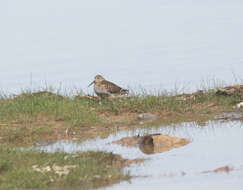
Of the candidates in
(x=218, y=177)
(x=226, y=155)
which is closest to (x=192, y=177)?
(x=218, y=177)

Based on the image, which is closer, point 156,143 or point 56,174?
point 56,174

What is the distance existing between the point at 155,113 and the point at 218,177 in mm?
4699

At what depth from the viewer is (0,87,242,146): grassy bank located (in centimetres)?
1394

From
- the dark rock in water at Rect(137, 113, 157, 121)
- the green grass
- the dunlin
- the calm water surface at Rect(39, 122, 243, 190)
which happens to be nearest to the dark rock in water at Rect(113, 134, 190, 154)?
the calm water surface at Rect(39, 122, 243, 190)

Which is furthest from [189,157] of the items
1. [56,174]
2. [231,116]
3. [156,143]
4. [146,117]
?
[146,117]

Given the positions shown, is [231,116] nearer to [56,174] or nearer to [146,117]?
[146,117]

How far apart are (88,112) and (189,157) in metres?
3.61

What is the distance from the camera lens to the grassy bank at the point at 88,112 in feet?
45.7

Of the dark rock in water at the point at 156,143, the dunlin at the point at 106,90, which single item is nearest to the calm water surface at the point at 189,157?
the dark rock in water at the point at 156,143

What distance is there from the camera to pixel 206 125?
1402 centimetres

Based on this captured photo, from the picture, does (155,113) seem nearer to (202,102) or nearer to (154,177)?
(202,102)

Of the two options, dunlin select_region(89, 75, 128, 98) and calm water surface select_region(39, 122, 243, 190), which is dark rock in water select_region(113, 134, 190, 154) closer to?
calm water surface select_region(39, 122, 243, 190)

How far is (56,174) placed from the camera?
34.4 ft

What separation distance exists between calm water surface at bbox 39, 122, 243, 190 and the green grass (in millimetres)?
303
